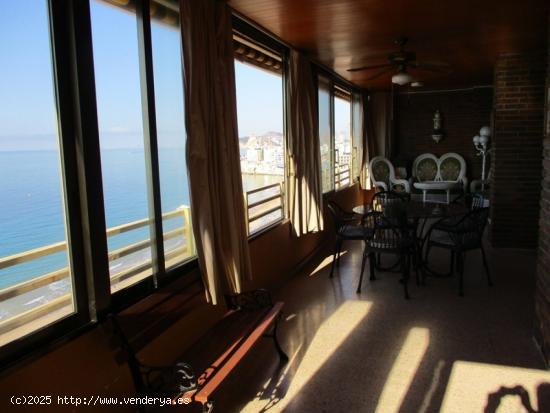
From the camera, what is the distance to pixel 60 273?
6.17 ft

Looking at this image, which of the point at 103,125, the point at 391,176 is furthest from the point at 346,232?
the point at 391,176

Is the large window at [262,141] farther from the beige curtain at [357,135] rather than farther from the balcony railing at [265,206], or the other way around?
the beige curtain at [357,135]

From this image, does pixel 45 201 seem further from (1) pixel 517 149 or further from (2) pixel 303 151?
(1) pixel 517 149

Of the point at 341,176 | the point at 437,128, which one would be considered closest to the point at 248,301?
the point at 341,176

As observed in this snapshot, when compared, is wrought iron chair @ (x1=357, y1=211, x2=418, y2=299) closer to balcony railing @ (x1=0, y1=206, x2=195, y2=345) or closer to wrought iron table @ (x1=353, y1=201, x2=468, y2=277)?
wrought iron table @ (x1=353, y1=201, x2=468, y2=277)

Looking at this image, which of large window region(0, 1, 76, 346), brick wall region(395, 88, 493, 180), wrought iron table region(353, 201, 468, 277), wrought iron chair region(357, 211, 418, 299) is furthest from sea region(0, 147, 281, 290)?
brick wall region(395, 88, 493, 180)

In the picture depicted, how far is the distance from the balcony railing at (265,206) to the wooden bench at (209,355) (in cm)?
123

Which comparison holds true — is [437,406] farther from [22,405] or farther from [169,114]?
[169,114]

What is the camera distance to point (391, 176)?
823 centimetres

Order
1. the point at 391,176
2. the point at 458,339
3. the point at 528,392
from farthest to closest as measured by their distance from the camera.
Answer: the point at 391,176, the point at 458,339, the point at 528,392

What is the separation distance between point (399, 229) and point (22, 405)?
10.4 ft

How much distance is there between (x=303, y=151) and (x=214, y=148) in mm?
1934

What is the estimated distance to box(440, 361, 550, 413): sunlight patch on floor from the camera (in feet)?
7.24

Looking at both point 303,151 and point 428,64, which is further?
point 303,151
